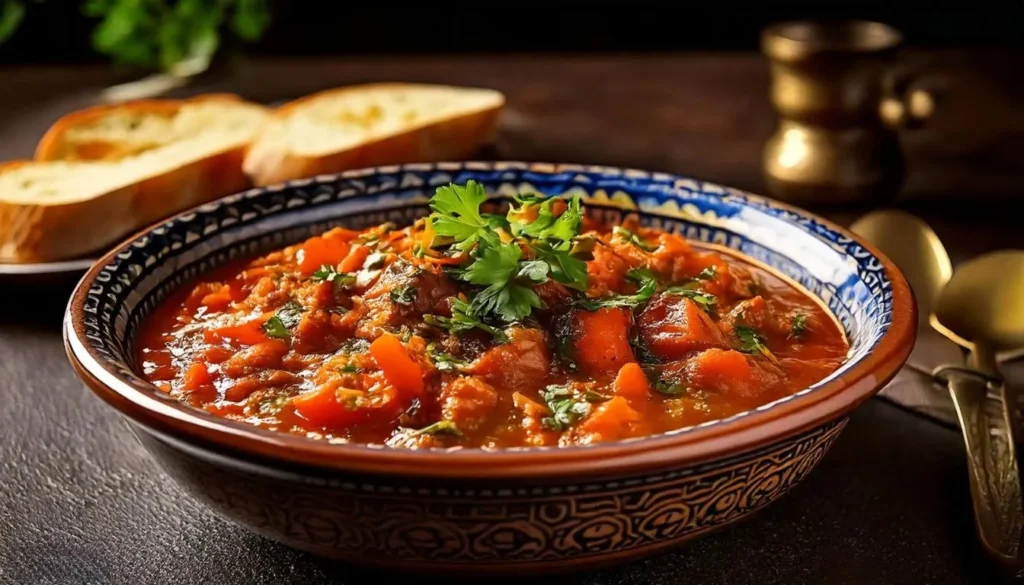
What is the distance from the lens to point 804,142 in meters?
4.80

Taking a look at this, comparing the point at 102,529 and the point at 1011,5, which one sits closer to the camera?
the point at 102,529

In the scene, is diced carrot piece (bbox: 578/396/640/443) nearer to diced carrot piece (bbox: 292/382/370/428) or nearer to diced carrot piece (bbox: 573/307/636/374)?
diced carrot piece (bbox: 573/307/636/374)

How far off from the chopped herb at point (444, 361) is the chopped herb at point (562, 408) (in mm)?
213

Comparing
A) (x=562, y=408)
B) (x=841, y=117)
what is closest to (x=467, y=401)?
(x=562, y=408)

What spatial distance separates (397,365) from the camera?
2598 mm

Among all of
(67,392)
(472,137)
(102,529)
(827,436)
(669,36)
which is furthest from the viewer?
(669,36)

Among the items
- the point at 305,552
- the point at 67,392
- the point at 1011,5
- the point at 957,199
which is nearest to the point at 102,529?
the point at 305,552

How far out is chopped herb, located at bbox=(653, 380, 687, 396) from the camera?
8.74 ft

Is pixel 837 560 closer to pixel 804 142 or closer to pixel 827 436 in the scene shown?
Result: pixel 827 436

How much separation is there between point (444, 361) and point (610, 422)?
0.46 metres

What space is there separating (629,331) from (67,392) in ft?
A: 5.88

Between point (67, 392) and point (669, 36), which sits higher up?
point (67, 392)

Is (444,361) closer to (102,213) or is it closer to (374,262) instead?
(374,262)

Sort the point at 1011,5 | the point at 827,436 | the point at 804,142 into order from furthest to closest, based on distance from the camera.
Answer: the point at 1011,5 < the point at 804,142 < the point at 827,436
